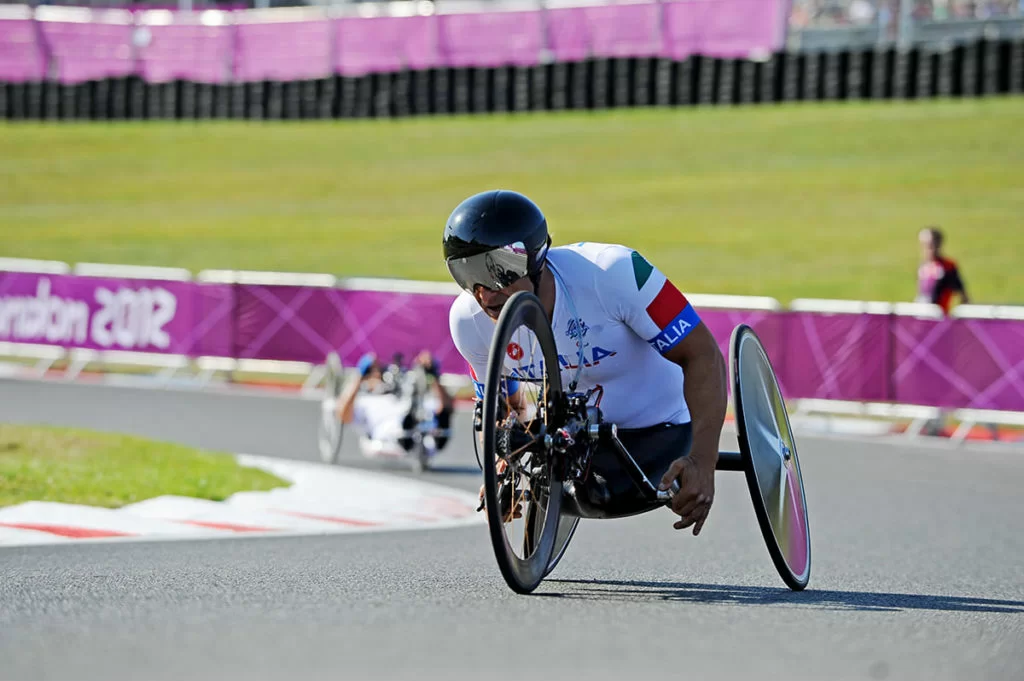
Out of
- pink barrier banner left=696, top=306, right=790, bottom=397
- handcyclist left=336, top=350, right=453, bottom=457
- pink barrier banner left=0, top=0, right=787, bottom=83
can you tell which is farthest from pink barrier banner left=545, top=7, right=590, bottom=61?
handcyclist left=336, top=350, right=453, bottom=457

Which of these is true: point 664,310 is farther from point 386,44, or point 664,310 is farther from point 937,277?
point 386,44

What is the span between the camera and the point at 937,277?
1686cm

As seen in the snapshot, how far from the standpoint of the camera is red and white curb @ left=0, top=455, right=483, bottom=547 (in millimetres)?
8797

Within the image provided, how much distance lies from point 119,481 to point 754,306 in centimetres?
849

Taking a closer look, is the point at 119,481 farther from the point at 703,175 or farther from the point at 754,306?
the point at 703,175

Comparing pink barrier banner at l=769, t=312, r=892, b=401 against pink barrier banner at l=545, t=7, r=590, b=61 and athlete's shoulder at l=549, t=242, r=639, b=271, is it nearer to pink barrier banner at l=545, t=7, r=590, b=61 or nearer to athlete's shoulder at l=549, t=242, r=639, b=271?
athlete's shoulder at l=549, t=242, r=639, b=271

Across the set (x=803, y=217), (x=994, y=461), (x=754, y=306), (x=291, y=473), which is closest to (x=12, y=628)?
(x=291, y=473)

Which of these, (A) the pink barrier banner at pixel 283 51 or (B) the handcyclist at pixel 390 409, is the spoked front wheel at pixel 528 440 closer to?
(B) the handcyclist at pixel 390 409

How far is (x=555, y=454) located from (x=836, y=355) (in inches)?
458

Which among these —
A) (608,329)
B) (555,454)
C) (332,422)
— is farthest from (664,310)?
(332,422)

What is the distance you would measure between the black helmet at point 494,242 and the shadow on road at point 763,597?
112 centimetres

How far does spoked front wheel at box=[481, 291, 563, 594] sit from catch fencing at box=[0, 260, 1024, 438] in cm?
1092

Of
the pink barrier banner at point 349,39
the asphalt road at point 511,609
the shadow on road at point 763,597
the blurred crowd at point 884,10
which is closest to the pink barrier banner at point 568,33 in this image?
the pink barrier banner at point 349,39

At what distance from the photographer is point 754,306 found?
17.4 m
